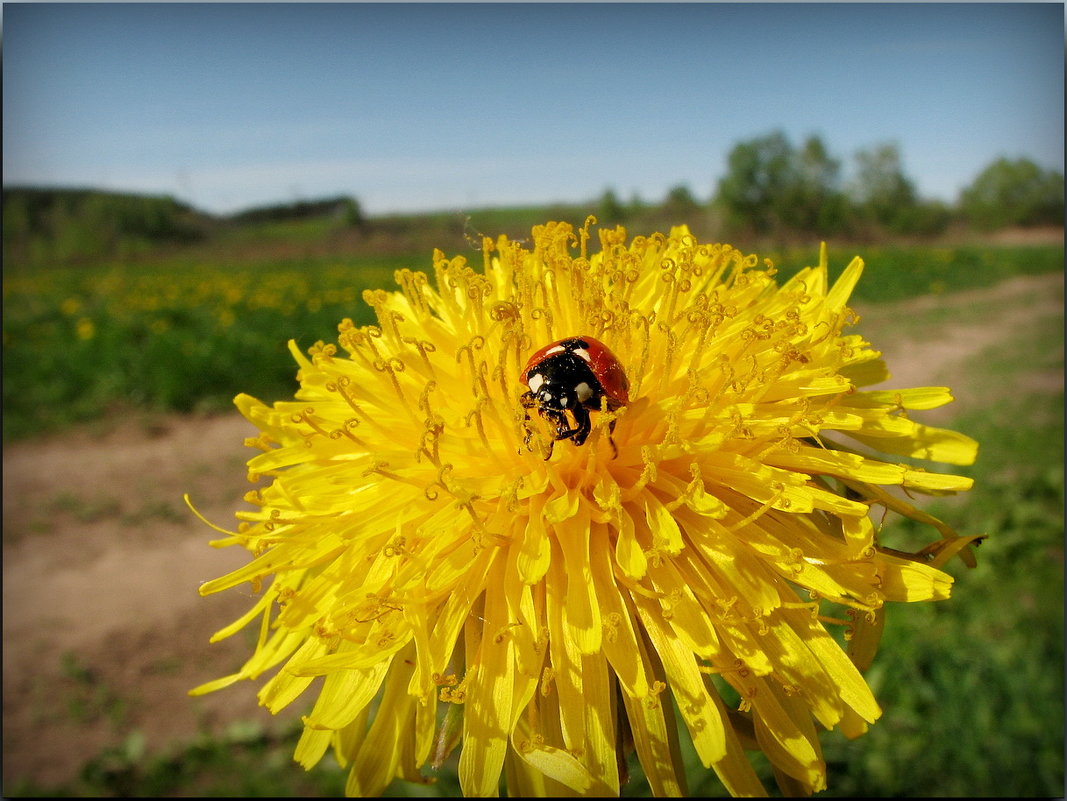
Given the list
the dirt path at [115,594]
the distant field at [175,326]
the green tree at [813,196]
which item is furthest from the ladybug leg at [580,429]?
the green tree at [813,196]

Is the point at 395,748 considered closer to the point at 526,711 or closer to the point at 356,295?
the point at 526,711

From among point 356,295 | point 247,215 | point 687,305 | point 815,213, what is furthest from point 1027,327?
point 247,215

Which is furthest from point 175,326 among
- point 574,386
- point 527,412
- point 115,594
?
point 574,386

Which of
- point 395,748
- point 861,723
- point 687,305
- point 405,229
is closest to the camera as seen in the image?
point 861,723

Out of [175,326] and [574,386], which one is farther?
[175,326]

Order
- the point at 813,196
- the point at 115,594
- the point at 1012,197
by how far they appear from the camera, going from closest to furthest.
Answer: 1. the point at 115,594
2. the point at 1012,197
3. the point at 813,196

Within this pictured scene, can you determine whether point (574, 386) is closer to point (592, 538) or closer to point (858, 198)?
point (592, 538)

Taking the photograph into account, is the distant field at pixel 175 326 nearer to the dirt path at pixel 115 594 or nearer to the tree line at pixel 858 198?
the dirt path at pixel 115 594
